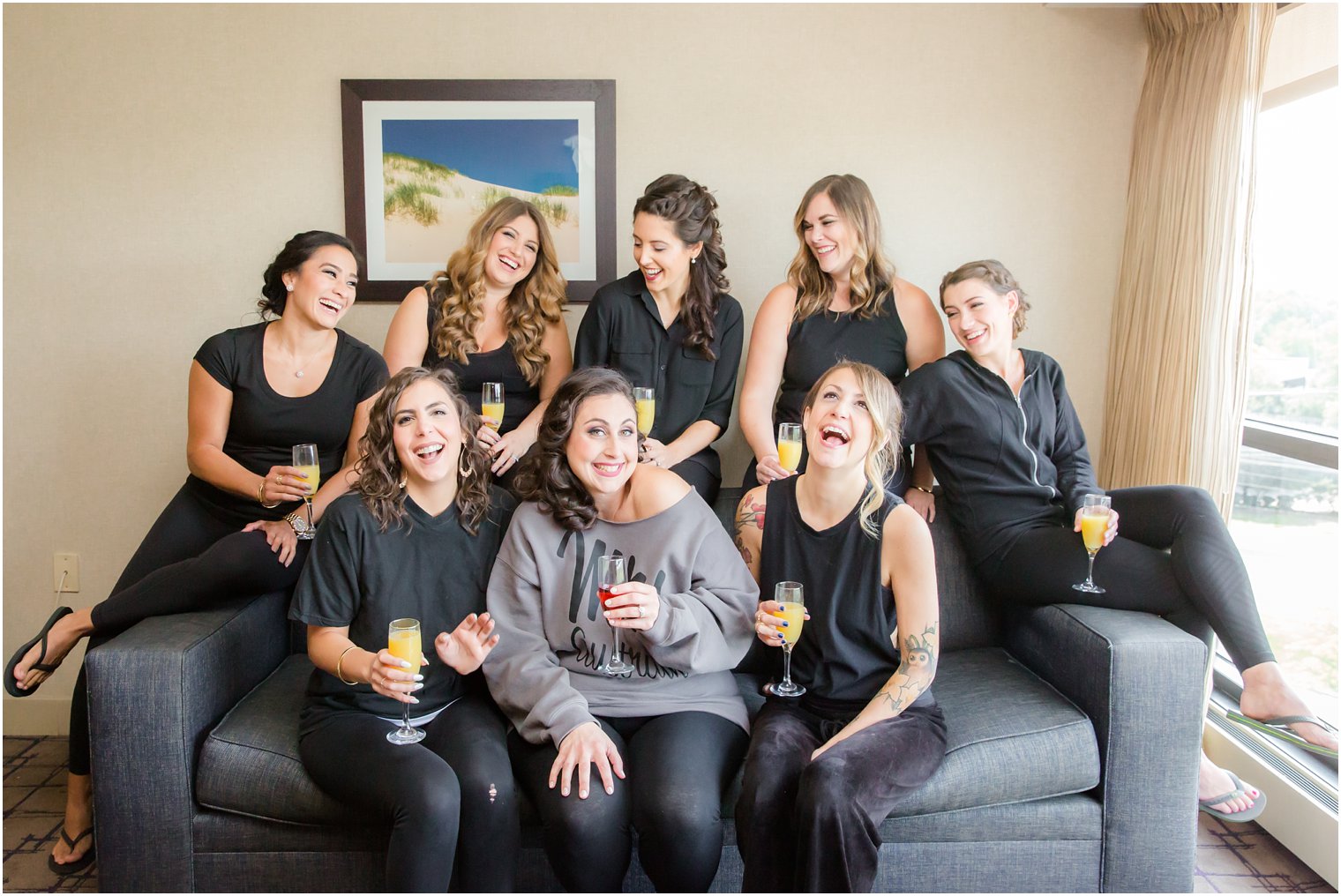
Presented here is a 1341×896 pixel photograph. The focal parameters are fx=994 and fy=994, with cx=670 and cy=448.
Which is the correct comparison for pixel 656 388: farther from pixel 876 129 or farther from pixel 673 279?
pixel 876 129

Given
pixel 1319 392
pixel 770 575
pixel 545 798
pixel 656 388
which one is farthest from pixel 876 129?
pixel 545 798

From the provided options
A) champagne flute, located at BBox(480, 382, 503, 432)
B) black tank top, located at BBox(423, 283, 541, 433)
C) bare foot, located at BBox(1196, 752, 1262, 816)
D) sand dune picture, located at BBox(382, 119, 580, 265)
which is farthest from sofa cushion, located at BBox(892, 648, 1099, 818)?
sand dune picture, located at BBox(382, 119, 580, 265)

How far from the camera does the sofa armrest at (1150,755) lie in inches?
90.7

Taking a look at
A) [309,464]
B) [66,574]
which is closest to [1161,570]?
[309,464]

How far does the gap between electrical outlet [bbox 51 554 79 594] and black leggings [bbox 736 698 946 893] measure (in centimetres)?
278

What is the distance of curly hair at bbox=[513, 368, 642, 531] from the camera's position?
2.30 metres

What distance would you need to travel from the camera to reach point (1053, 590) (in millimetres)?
2637

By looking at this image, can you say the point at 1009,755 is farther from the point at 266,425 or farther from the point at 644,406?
the point at 266,425

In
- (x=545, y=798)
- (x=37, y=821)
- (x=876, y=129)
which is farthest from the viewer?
(x=876, y=129)

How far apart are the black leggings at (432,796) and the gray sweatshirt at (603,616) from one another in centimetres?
16

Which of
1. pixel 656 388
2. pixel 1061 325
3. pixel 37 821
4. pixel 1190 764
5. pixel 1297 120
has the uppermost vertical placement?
pixel 1297 120

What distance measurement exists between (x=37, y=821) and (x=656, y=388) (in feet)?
7.18

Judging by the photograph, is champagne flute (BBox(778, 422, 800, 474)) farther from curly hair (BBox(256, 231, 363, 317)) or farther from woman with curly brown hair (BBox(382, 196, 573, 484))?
curly hair (BBox(256, 231, 363, 317))

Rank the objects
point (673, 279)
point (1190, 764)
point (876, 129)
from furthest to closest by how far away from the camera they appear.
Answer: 1. point (876, 129)
2. point (673, 279)
3. point (1190, 764)
